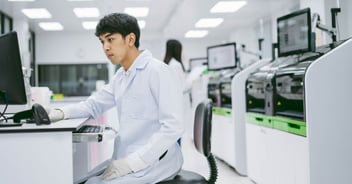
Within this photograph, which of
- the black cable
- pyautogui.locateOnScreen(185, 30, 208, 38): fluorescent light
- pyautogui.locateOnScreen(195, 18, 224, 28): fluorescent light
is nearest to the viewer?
the black cable

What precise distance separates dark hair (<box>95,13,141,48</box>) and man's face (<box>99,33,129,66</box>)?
17 mm

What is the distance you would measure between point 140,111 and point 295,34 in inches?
59.4

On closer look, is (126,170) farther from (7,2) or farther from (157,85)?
(7,2)

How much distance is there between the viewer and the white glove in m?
1.69

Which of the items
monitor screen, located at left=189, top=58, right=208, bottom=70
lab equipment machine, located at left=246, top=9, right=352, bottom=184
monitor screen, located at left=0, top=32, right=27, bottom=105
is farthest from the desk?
monitor screen, located at left=189, top=58, right=208, bottom=70

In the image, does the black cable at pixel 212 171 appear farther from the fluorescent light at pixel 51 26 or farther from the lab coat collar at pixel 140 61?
the fluorescent light at pixel 51 26

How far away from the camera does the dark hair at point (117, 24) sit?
1492mm

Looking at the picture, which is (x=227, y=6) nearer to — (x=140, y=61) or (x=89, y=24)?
(x=89, y=24)

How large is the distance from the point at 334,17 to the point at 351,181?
1115 millimetres

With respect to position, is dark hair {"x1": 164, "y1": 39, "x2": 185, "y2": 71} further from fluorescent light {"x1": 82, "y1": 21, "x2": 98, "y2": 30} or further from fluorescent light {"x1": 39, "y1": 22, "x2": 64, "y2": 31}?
fluorescent light {"x1": 39, "y1": 22, "x2": 64, "y2": 31}

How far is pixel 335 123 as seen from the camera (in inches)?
84.8

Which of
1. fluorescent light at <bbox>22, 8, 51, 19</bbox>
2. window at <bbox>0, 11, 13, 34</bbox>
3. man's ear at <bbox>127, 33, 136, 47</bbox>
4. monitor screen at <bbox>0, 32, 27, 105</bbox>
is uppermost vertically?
fluorescent light at <bbox>22, 8, 51, 19</bbox>

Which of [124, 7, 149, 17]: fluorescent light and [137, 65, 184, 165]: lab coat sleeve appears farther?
[124, 7, 149, 17]: fluorescent light

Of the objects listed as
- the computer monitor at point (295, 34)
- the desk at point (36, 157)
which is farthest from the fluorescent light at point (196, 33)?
the desk at point (36, 157)
